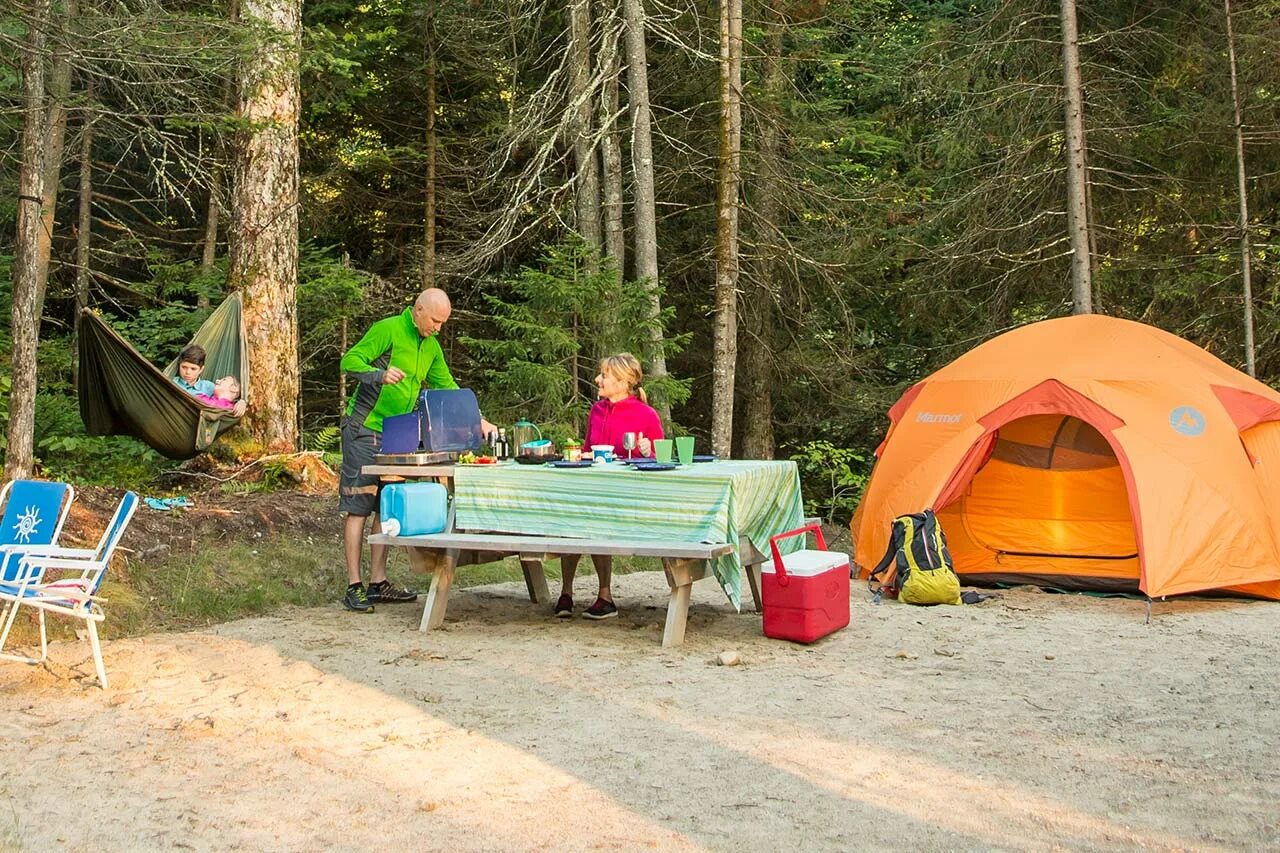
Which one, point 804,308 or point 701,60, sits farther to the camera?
point 804,308

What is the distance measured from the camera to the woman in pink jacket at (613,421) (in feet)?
19.0

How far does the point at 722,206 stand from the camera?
1121 centimetres

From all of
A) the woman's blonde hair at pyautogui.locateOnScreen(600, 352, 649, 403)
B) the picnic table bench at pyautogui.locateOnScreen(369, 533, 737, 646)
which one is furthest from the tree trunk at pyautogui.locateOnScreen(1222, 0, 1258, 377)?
the picnic table bench at pyautogui.locateOnScreen(369, 533, 737, 646)

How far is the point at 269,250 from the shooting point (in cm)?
843

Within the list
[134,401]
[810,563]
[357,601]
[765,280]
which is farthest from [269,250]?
[765,280]

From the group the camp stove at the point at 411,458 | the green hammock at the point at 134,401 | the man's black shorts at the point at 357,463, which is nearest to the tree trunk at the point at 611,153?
the green hammock at the point at 134,401

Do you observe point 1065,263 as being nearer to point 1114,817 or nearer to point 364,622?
point 364,622

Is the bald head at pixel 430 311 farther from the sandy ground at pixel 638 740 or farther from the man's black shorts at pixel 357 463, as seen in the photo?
the sandy ground at pixel 638 740

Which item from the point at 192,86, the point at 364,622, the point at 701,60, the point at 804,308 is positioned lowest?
the point at 364,622

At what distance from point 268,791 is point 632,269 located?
40.0 ft

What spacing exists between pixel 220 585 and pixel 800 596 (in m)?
3.05

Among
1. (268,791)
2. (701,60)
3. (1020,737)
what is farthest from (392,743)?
(701,60)

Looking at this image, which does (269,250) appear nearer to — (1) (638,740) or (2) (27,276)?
(2) (27,276)

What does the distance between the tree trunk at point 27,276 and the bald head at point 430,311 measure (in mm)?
2494
